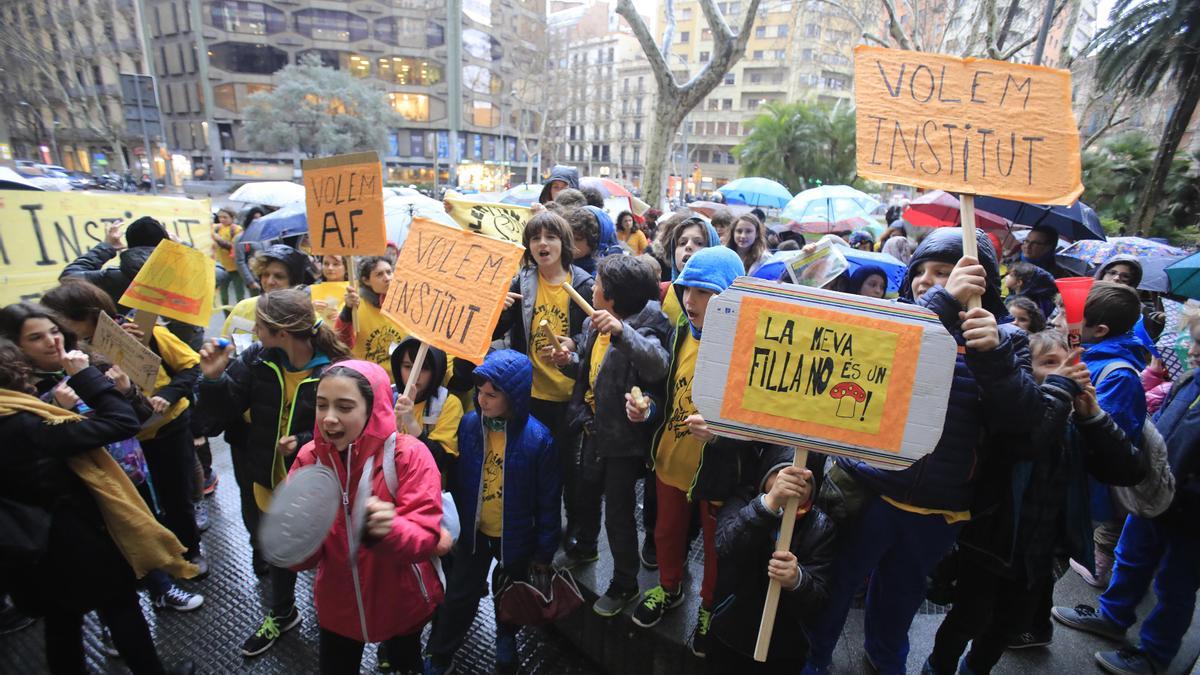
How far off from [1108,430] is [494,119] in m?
61.6

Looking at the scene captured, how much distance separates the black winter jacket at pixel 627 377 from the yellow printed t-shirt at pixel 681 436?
0.32ft

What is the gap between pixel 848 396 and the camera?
1.75 meters

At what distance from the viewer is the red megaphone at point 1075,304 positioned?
109 inches

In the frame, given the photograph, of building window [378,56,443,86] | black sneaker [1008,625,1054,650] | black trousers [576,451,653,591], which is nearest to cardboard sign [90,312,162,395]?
black trousers [576,451,653,591]

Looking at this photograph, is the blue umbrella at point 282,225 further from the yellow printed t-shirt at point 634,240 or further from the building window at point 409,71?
the building window at point 409,71

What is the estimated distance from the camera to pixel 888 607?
2.50 m

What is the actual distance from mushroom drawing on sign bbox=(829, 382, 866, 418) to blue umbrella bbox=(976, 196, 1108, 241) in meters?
5.36

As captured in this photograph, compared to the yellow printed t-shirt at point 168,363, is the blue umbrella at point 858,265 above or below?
above

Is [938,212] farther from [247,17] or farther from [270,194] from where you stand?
[247,17]

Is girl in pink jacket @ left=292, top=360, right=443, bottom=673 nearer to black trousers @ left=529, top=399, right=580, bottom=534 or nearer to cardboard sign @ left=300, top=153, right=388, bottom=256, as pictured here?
black trousers @ left=529, top=399, right=580, bottom=534

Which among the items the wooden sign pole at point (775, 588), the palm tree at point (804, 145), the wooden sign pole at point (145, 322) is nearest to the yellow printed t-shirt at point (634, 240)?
the wooden sign pole at point (145, 322)

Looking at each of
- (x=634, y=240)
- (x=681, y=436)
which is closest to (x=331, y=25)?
(x=634, y=240)

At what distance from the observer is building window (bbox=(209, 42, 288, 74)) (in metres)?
48.2

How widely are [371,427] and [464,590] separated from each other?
47.3 inches
